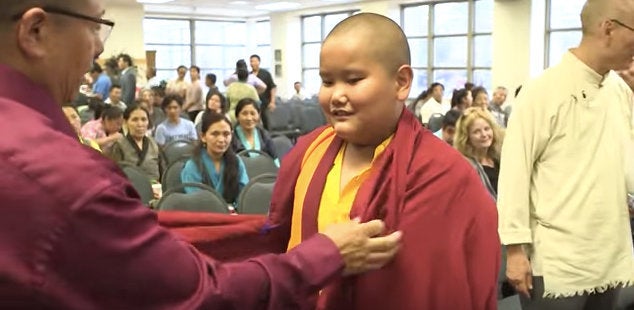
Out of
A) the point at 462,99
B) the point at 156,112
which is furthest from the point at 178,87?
the point at 462,99

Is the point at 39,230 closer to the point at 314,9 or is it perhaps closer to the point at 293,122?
the point at 293,122

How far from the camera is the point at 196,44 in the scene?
63.7ft

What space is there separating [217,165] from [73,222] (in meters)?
3.84

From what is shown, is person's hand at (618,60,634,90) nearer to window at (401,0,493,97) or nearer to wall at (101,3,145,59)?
window at (401,0,493,97)

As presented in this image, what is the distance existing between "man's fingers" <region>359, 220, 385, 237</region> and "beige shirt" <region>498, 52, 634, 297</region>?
1051 mm

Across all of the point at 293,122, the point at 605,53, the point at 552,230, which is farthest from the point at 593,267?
the point at 293,122

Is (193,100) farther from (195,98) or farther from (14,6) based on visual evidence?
(14,6)

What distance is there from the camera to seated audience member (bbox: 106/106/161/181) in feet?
18.6

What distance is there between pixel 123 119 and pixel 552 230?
4.76 metres

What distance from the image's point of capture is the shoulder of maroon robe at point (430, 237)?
1.29 metres

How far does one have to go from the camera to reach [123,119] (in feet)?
20.5

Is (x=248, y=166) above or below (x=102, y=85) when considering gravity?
below

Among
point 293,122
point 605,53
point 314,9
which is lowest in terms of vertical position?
point 293,122

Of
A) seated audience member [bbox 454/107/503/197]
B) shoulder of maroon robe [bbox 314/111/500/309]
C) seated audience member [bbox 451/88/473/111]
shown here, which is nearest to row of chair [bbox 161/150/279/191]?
seated audience member [bbox 454/107/503/197]
